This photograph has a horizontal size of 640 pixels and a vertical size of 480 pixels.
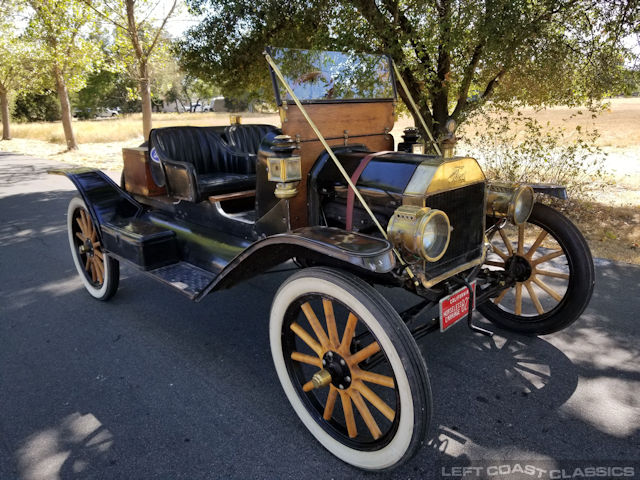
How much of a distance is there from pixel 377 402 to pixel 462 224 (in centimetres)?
102

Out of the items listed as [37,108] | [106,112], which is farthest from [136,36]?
[106,112]

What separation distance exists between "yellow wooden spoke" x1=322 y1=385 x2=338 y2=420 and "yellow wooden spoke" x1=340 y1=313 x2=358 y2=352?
21 cm

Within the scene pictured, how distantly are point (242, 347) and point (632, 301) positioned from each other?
2842 mm

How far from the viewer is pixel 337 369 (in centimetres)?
199

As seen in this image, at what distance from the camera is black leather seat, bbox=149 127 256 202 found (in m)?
3.21

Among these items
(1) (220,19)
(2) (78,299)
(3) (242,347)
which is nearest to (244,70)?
(1) (220,19)

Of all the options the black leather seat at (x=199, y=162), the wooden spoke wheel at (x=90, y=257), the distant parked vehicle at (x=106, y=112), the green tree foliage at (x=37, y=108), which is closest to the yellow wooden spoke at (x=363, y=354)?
the black leather seat at (x=199, y=162)

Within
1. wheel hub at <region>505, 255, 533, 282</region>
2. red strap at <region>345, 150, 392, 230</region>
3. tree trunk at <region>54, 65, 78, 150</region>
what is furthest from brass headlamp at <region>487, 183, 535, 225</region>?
tree trunk at <region>54, 65, 78, 150</region>

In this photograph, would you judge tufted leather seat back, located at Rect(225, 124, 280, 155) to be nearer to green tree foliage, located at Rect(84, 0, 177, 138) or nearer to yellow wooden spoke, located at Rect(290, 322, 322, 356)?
yellow wooden spoke, located at Rect(290, 322, 322, 356)

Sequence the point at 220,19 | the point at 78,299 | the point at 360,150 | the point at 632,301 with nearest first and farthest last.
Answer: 1. the point at 360,150
2. the point at 632,301
3. the point at 78,299
4. the point at 220,19

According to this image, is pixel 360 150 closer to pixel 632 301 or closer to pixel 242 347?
pixel 242 347

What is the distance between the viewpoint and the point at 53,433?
2.18m

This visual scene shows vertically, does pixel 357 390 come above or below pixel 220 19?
below

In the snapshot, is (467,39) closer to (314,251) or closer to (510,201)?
(510,201)
